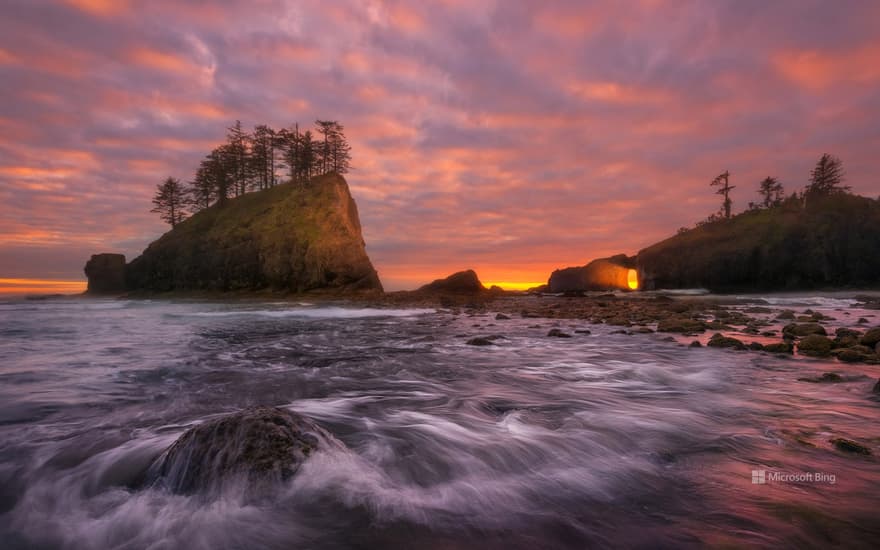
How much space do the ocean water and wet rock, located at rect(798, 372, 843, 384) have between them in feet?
0.54

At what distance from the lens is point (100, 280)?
58.9 metres

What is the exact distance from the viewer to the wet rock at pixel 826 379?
528cm

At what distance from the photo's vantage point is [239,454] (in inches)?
110

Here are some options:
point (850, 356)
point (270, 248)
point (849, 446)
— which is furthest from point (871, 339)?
point (270, 248)

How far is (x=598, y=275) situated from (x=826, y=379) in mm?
58769

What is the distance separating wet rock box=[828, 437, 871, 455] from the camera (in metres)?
3.13

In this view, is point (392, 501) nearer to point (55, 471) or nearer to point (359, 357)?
point (55, 471)

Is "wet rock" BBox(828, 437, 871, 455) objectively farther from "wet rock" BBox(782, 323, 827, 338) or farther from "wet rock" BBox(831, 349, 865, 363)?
"wet rock" BBox(782, 323, 827, 338)

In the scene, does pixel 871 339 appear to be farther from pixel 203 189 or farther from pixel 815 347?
pixel 203 189

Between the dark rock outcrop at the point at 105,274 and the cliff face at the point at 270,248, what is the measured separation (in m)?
9.36

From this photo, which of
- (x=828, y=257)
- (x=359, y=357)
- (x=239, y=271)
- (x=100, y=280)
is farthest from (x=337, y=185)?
(x=828, y=257)

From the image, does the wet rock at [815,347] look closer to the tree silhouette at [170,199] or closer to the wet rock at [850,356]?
the wet rock at [850,356]

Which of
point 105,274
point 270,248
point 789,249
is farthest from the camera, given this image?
point 105,274

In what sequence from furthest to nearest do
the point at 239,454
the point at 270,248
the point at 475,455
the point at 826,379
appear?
1. the point at 270,248
2. the point at 826,379
3. the point at 475,455
4. the point at 239,454
